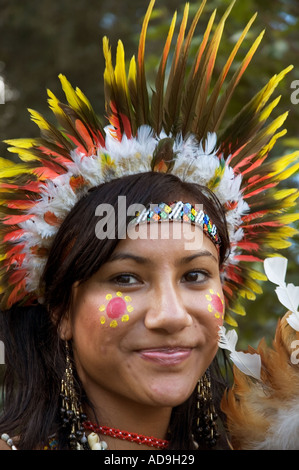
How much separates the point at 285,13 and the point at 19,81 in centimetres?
Result: 301

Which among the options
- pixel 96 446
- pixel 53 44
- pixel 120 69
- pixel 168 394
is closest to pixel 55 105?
pixel 120 69

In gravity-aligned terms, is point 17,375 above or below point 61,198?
below

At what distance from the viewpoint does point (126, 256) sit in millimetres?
2229

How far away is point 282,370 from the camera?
2297mm

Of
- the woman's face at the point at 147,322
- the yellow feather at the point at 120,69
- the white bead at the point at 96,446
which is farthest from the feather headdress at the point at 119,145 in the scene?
the white bead at the point at 96,446

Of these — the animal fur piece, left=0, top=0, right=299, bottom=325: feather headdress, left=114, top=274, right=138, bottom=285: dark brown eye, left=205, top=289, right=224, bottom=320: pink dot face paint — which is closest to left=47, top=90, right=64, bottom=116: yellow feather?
left=0, top=0, right=299, bottom=325: feather headdress

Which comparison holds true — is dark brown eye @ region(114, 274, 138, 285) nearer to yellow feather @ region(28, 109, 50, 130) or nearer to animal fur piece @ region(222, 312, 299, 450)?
animal fur piece @ region(222, 312, 299, 450)

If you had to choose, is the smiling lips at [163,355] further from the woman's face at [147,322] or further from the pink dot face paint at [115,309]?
the pink dot face paint at [115,309]

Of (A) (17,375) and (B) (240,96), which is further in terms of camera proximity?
(B) (240,96)

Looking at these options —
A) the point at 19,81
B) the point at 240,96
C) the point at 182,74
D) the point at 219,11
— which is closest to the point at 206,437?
the point at 182,74

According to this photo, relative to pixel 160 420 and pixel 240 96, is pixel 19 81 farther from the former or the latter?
pixel 160 420

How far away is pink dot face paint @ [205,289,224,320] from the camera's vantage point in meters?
2.32
